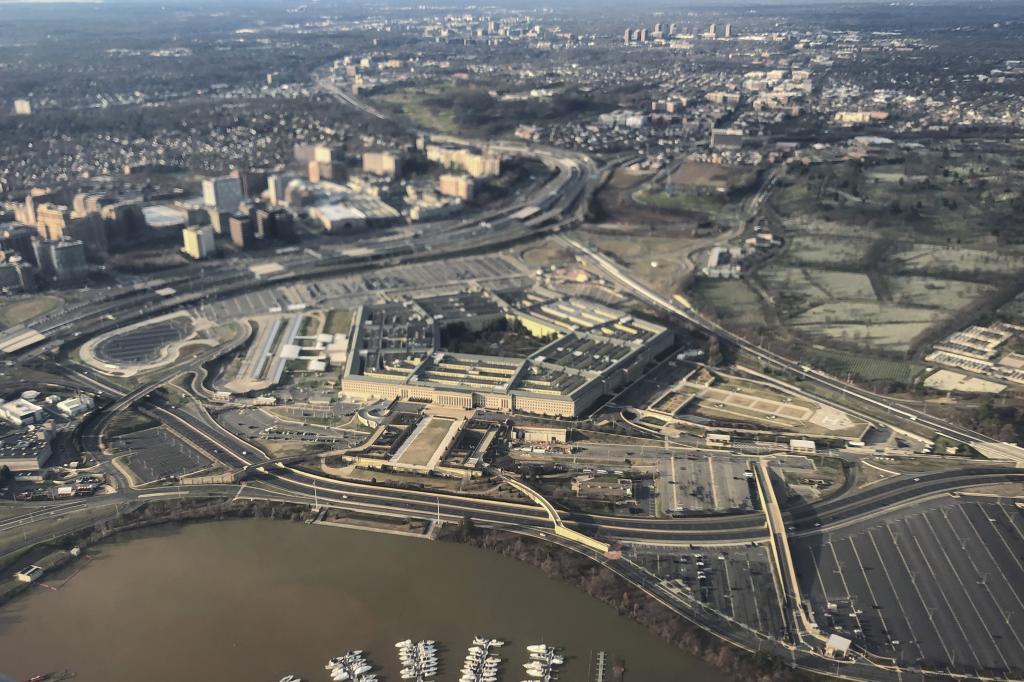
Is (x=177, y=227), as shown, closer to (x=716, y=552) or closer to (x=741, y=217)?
(x=741, y=217)

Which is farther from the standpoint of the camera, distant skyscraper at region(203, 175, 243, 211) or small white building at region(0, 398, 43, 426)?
distant skyscraper at region(203, 175, 243, 211)

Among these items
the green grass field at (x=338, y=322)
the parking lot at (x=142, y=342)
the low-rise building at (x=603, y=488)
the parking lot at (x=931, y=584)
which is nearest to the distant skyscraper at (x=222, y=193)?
the parking lot at (x=142, y=342)

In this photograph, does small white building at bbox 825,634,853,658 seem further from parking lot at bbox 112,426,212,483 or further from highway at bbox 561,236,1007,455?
parking lot at bbox 112,426,212,483

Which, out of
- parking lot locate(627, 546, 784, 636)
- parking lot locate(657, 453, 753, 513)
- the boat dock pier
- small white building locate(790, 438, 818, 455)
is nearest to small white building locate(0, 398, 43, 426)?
parking lot locate(627, 546, 784, 636)

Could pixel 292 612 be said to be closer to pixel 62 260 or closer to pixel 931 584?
pixel 931 584

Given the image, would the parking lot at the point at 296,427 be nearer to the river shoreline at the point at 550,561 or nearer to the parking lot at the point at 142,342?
the river shoreline at the point at 550,561

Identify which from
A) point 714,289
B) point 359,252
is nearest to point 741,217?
point 714,289

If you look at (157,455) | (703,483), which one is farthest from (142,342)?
(703,483)
